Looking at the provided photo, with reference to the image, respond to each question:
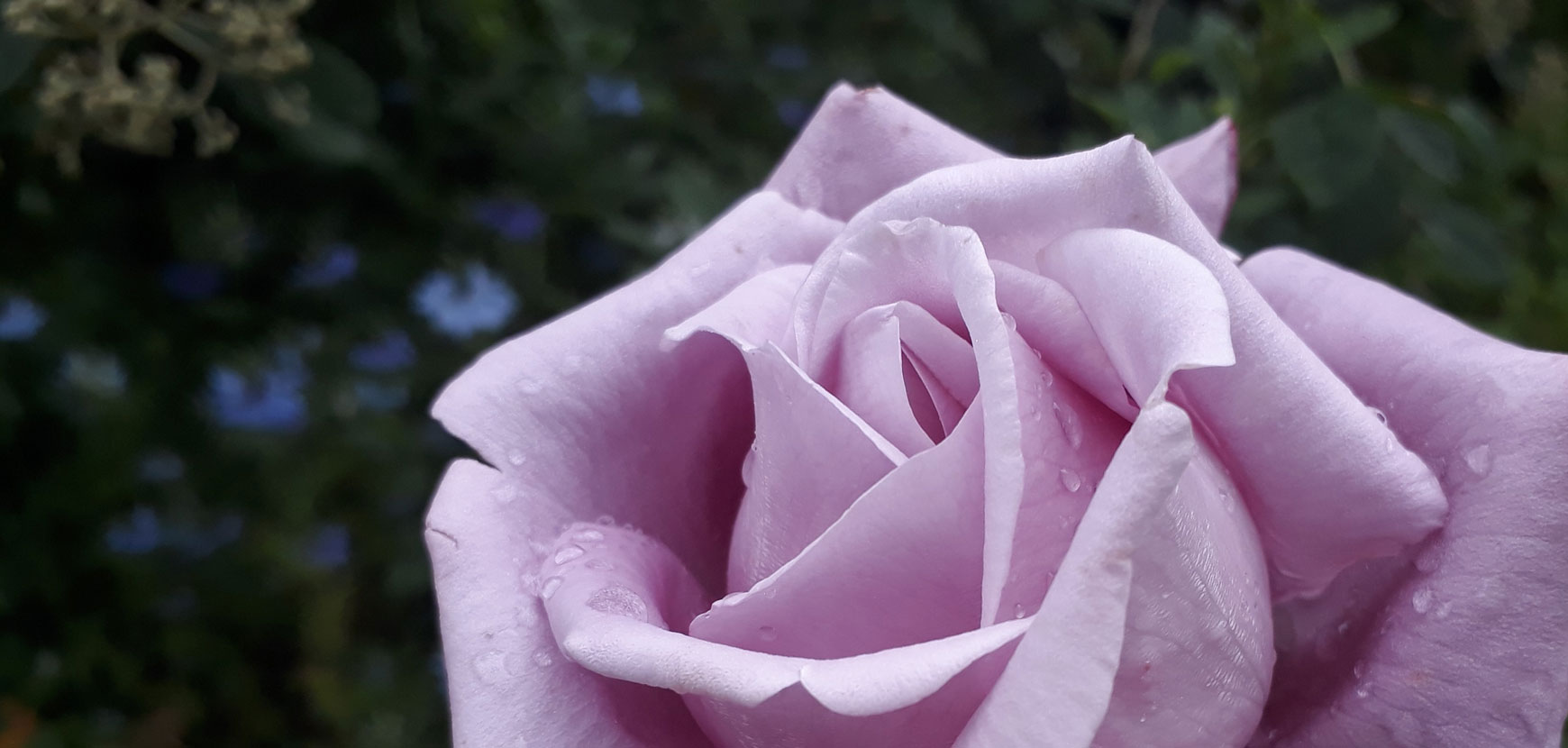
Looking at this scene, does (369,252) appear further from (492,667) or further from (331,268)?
(492,667)

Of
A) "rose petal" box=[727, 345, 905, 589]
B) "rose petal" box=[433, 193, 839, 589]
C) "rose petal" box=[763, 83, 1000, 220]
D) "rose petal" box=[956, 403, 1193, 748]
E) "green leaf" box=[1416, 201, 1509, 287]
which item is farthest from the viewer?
"green leaf" box=[1416, 201, 1509, 287]

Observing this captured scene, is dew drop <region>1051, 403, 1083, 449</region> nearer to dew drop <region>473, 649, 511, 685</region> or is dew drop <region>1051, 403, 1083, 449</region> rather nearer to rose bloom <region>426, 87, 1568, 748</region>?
rose bloom <region>426, 87, 1568, 748</region>

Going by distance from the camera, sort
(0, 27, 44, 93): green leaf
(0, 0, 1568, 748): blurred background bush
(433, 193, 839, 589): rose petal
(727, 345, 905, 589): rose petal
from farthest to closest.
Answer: (0, 0, 1568, 748): blurred background bush, (0, 27, 44, 93): green leaf, (433, 193, 839, 589): rose petal, (727, 345, 905, 589): rose petal

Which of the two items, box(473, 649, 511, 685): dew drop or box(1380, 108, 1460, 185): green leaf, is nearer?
box(473, 649, 511, 685): dew drop

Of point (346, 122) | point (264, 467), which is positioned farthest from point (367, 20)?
point (264, 467)

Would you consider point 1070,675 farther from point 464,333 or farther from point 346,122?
point 464,333

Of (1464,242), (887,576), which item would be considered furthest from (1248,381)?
(1464,242)

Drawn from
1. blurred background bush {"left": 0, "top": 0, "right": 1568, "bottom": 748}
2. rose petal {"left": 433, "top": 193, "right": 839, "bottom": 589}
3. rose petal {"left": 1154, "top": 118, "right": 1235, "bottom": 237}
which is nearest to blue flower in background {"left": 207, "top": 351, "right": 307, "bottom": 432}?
blurred background bush {"left": 0, "top": 0, "right": 1568, "bottom": 748}
